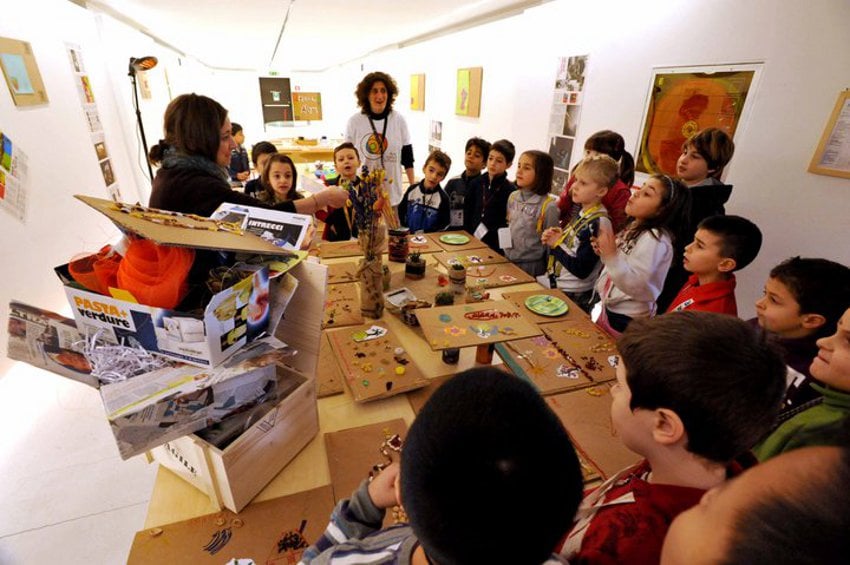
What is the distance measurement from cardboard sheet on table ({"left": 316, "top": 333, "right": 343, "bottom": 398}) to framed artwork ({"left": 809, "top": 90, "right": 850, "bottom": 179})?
2.47 m

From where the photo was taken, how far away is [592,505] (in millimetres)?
701

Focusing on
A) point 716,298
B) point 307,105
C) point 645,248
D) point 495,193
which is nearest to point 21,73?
point 495,193

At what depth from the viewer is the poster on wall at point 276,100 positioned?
1187 centimetres

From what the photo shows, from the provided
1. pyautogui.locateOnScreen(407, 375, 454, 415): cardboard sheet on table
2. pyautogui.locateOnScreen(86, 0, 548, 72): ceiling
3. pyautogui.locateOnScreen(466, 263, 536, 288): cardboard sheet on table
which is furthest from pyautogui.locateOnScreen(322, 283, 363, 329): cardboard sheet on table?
pyautogui.locateOnScreen(86, 0, 548, 72): ceiling

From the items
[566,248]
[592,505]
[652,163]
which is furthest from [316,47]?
[592,505]

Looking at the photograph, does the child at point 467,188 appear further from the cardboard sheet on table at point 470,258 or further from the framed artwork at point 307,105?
the framed artwork at point 307,105

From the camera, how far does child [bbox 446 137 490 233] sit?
2.90 metres

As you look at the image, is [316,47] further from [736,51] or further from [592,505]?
[592,505]

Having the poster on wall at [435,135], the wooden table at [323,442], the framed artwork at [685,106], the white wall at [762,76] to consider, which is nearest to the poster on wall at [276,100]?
the poster on wall at [435,135]

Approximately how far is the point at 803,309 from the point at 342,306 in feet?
4.96

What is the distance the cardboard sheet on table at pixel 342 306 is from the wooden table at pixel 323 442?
0.19m

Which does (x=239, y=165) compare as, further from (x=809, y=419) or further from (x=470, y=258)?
(x=809, y=419)

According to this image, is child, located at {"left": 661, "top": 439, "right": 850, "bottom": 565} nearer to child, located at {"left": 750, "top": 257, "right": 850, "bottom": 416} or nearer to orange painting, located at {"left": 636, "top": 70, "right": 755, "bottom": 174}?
child, located at {"left": 750, "top": 257, "right": 850, "bottom": 416}

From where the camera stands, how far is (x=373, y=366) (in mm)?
1244
